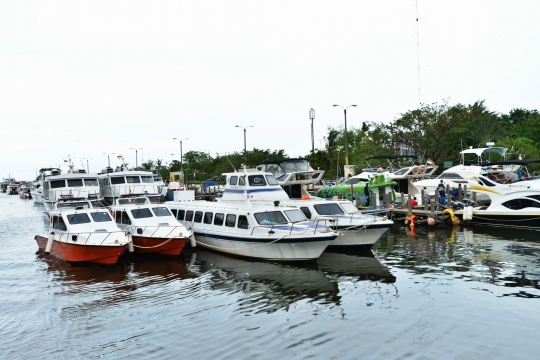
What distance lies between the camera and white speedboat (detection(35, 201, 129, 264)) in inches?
825

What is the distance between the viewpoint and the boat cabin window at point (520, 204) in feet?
90.0

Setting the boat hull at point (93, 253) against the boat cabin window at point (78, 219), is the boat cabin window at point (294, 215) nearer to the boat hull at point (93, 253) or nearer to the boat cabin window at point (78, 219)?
the boat hull at point (93, 253)

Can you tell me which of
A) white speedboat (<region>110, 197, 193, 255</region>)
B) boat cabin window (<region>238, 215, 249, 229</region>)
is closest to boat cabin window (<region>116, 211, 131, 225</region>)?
white speedboat (<region>110, 197, 193, 255</region>)

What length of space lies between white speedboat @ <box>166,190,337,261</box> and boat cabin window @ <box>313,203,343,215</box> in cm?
128

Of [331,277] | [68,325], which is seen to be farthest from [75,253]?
[331,277]

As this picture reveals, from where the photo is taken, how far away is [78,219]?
22828mm

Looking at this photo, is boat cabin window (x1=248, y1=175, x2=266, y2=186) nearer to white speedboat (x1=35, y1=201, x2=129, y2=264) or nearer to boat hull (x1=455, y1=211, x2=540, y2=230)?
white speedboat (x1=35, y1=201, x2=129, y2=264)

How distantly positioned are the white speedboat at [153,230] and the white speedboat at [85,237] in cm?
112

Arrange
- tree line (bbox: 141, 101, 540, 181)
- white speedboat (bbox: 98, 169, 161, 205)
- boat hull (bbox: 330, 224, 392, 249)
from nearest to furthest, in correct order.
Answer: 1. boat hull (bbox: 330, 224, 392, 249)
2. white speedboat (bbox: 98, 169, 161, 205)
3. tree line (bbox: 141, 101, 540, 181)

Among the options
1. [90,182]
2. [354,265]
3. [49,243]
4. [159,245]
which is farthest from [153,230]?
[90,182]

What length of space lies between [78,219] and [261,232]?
9.07 meters

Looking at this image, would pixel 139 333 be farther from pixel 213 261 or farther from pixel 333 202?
pixel 333 202

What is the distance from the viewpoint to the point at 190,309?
14750mm

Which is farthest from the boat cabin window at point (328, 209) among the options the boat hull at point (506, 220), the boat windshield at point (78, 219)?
the boat windshield at point (78, 219)
